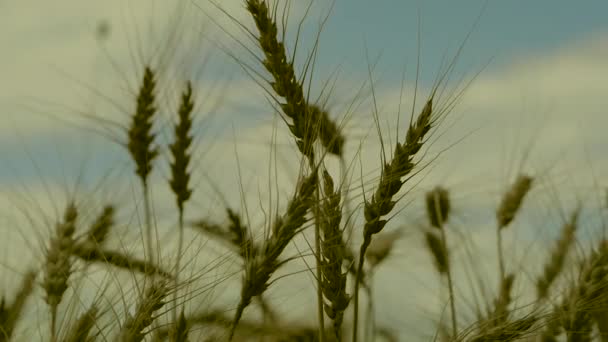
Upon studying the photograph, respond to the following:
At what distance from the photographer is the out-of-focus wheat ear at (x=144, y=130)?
326cm

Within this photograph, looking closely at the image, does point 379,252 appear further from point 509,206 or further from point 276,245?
point 276,245

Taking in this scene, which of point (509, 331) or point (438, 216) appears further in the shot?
point (438, 216)

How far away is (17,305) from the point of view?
2.86 metres

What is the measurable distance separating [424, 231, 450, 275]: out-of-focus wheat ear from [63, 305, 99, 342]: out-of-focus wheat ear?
1714 millimetres

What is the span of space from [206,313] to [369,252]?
1.34 m

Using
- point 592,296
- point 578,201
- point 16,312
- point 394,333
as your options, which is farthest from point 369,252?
point 16,312

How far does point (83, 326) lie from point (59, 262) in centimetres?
50

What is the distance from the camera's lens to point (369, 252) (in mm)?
3615

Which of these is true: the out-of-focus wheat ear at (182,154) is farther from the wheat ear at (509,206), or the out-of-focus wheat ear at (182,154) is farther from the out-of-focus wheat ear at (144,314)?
the wheat ear at (509,206)

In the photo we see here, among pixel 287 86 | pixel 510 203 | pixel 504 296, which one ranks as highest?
pixel 510 203

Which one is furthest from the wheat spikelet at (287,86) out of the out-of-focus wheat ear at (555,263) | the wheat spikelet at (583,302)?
the out-of-focus wheat ear at (555,263)

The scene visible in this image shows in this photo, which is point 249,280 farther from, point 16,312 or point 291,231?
point 16,312

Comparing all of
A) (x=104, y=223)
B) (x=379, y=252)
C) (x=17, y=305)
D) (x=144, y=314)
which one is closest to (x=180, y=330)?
(x=144, y=314)

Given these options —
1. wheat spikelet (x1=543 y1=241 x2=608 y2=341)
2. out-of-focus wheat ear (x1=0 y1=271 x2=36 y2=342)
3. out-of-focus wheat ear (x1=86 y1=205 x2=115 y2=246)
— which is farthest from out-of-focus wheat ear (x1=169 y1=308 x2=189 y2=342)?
out-of-focus wheat ear (x1=86 y1=205 x2=115 y2=246)
